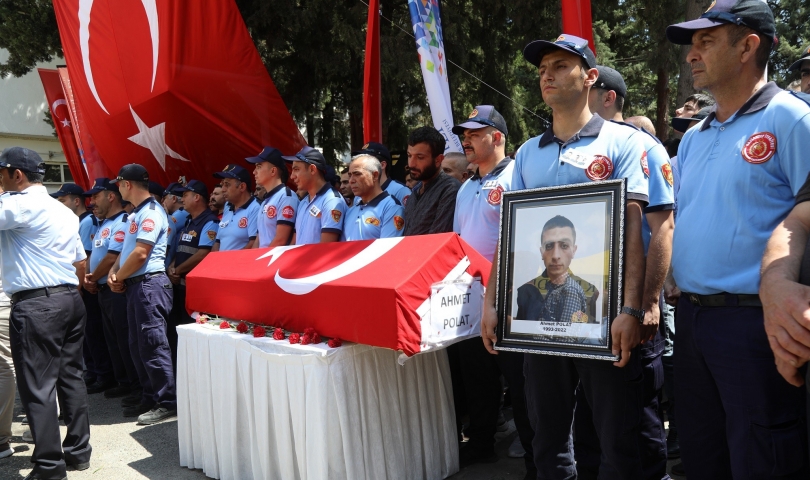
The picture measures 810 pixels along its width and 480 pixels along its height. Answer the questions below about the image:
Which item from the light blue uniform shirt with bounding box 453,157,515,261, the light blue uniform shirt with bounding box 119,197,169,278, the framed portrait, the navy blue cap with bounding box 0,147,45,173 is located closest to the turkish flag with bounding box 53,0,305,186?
the light blue uniform shirt with bounding box 119,197,169,278

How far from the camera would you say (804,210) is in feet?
5.72

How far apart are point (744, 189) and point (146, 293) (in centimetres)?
484

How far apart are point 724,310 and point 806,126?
60cm

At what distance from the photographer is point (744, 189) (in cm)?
200

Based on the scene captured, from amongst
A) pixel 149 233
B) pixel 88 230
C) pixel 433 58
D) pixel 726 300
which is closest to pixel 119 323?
pixel 149 233

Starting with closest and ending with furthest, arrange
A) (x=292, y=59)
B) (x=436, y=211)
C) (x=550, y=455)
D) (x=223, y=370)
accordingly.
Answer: (x=550, y=455)
(x=223, y=370)
(x=436, y=211)
(x=292, y=59)

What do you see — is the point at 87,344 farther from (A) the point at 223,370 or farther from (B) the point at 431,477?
(B) the point at 431,477

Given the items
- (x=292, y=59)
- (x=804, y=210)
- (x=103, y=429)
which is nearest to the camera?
(x=804, y=210)

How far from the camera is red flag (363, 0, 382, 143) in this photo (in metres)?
7.54

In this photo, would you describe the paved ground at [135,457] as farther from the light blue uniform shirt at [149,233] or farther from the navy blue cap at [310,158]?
the navy blue cap at [310,158]

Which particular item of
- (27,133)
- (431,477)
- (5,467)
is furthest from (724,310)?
(27,133)

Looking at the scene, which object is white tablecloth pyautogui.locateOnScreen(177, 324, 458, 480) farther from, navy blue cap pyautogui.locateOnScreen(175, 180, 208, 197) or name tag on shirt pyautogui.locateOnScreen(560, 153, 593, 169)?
navy blue cap pyautogui.locateOnScreen(175, 180, 208, 197)

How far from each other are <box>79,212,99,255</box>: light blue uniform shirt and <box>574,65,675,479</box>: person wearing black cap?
6.19 m

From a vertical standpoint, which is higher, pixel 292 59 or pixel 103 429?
pixel 292 59
